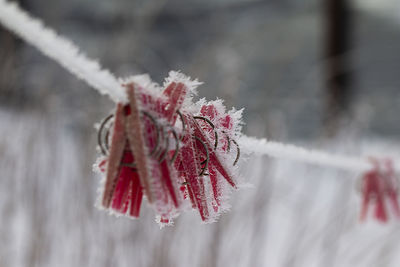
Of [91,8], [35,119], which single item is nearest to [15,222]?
[35,119]

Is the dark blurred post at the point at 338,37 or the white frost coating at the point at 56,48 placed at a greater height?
the dark blurred post at the point at 338,37

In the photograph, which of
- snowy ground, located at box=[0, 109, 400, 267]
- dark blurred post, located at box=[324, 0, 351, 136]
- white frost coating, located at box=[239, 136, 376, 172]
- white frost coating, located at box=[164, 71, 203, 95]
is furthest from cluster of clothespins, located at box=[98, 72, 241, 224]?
dark blurred post, located at box=[324, 0, 351, 136]

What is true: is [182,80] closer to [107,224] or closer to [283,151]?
[283,151]

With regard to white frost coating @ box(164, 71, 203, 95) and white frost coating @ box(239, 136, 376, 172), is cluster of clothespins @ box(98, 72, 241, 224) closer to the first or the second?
white frost coating @ box(164, 71, 203, 95)

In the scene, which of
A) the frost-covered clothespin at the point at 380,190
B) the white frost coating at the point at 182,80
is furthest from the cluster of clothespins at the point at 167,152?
the frost-covered clothespin at the point at 380,190

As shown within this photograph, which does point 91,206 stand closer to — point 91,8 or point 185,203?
point 185,203

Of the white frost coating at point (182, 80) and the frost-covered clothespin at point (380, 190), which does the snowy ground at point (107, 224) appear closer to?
the frost-covered clothespin at point (380, 190)
